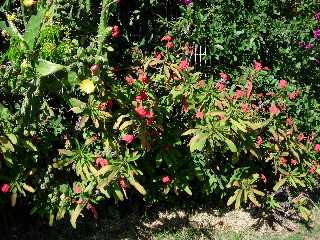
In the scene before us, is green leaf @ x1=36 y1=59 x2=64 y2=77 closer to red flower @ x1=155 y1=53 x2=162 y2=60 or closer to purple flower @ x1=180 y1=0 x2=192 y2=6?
red flower @ x1=155 y1=53 x2=162 y2=60

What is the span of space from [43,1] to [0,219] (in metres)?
1.81

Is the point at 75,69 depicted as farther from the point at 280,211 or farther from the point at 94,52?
the point at 280,211

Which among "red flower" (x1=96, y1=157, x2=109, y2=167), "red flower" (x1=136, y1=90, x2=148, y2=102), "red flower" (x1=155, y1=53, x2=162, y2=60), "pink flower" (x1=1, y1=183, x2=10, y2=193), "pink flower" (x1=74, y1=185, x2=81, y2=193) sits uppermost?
"red flower" (x1=155, y1=53, x2=162, y2=60)

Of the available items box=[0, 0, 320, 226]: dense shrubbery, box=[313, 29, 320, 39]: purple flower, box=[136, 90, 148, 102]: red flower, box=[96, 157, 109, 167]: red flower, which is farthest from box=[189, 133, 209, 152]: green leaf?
box=[313, 29, 320, 39]: purple flower

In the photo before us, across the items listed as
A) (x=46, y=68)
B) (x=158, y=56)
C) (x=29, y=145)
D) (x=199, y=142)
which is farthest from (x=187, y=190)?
(x=46, y=68)

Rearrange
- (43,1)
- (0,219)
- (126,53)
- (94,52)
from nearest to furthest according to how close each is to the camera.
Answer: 1. (43,1)
2. (94,52)
3. (0,219)
4. (126,53)

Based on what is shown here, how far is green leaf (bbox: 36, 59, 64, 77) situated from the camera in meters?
2.96

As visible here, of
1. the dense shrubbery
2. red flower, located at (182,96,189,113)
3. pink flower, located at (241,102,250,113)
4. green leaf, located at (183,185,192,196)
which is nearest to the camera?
the dense shrubbery

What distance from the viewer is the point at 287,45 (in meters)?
4.46

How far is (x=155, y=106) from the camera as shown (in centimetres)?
363

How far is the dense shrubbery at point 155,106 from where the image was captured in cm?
328

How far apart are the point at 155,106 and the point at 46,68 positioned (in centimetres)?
93

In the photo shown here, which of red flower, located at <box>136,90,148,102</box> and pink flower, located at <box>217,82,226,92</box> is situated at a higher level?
pink flower, located at <box>217,82,226,92</box>

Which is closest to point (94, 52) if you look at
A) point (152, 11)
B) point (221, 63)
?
point (152, 11)
